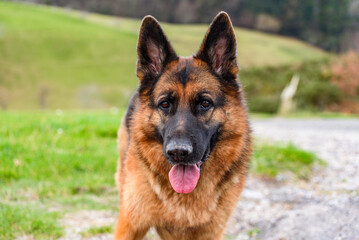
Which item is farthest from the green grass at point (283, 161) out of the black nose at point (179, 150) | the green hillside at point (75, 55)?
the green hillside at point (75, 55)

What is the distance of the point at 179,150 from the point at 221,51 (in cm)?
121

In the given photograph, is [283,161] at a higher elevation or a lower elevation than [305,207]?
lower

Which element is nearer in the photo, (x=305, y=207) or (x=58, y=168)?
(x=305, y=207)

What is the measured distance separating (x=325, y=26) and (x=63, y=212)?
77842mm

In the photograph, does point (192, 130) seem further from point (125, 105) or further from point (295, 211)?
point (125, 105)

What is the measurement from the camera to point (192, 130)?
3.04m

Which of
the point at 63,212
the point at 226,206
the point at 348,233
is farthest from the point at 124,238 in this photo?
the point at 348,233

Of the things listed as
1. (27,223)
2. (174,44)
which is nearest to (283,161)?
(27,223)

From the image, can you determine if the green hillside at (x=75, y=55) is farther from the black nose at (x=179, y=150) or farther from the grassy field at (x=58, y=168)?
the black nose at (x=179, y=150)

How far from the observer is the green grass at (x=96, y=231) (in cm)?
404

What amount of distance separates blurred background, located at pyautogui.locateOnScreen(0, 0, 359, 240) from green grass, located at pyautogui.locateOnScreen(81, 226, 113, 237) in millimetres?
13

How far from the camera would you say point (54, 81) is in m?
44.0

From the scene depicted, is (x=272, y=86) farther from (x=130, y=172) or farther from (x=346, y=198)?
(x=130, y=172)

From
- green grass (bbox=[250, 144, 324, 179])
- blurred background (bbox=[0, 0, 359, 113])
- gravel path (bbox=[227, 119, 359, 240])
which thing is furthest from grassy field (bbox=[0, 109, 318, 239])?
blurred background (bbox=[0, 0, 359, 113])
